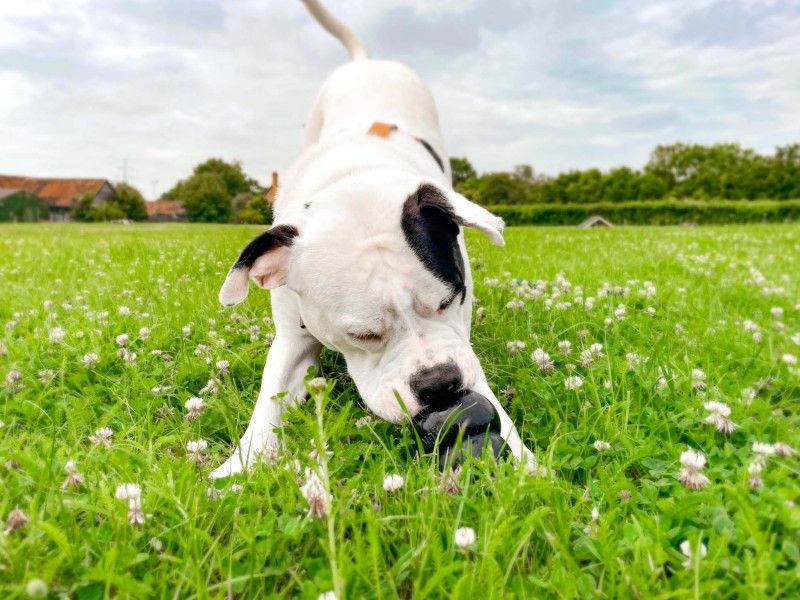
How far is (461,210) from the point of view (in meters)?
2.80

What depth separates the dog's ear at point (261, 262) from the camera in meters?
2.87

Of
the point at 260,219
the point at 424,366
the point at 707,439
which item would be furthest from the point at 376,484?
the point at 260,219

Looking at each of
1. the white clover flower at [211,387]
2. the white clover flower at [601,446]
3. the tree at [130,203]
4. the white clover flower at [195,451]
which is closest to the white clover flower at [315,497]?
the white clover flower at [195,451]

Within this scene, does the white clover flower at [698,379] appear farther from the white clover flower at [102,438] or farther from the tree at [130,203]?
the tree at [130,203]

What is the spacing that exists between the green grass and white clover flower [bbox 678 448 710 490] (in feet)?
0.21

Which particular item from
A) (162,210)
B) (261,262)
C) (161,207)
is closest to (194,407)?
(261,262)

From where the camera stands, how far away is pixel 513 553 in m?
1.60

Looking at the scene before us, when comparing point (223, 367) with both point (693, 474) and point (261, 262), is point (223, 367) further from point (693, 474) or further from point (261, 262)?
point (693, 474)

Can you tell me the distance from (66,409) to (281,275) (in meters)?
1.27

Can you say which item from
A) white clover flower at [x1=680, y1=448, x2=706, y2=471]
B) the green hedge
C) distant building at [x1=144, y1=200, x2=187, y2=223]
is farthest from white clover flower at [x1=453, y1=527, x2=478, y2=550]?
distant building at [x1=144, y1=200, x2=187, y2=223]

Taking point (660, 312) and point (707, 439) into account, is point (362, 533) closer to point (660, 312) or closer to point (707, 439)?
point (707, 439)

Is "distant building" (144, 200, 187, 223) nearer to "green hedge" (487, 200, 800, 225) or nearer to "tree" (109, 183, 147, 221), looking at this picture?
"tree" (109, 183, 147, 221)

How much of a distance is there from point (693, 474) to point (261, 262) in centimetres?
213

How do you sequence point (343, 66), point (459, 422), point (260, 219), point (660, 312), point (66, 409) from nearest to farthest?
point (459, 422)
point (66, 409)
point (660, 312)
point (260, 219)
point (343, 66)
